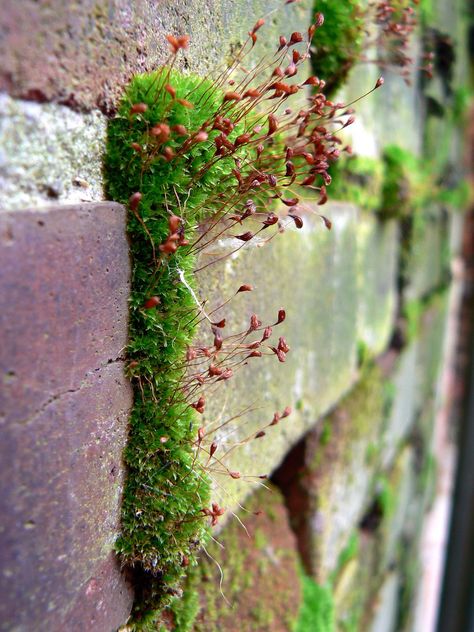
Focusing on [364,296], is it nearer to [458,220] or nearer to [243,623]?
[243,623]

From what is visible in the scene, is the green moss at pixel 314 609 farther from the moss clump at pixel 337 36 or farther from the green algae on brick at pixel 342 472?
the moss clump at pixel 337 36

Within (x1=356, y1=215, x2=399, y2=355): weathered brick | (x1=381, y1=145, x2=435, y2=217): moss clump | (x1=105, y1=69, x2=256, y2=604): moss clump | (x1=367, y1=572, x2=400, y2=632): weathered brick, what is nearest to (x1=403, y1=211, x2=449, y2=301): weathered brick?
(x1=356, y1=215, x2=399, y2=355): weathered brick

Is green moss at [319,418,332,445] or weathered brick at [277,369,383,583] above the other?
green moss at [319,418,332,445]

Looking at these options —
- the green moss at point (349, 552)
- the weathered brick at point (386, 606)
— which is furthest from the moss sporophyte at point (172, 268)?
the weathered brick at point (386, 606)

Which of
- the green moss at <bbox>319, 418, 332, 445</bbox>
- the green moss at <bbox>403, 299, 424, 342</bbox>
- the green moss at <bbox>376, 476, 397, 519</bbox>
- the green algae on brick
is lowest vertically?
the green moss at <bbox>376, 476, 397, 519</bbox>

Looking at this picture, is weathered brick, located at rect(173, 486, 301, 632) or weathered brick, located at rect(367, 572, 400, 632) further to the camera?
weathered brick, located at rect(367, 572, 400, 632)

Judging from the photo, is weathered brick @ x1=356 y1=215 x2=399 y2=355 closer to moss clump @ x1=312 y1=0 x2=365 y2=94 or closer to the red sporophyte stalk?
moss clump @ x1=312 y1=0 x2=365 y2=94

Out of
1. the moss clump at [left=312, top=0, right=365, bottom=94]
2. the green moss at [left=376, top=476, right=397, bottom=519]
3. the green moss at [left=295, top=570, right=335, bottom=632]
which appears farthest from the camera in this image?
the green moss at [left=376, top=476, right=397, bottom=519]

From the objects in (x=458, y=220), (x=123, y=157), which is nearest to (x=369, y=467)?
(x=123, y=157)
